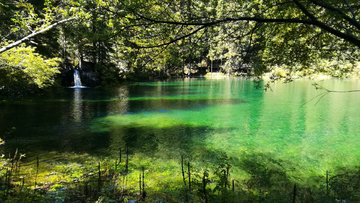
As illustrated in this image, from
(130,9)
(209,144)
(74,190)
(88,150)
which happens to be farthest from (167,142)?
(130,9)

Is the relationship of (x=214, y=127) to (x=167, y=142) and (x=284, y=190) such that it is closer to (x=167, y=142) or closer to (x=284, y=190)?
(x=167, y=142)

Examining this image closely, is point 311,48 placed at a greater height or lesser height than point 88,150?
greater

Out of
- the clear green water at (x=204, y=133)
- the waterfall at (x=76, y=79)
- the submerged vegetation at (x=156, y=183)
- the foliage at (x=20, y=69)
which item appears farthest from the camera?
the waterfall at (x=76, y=79)

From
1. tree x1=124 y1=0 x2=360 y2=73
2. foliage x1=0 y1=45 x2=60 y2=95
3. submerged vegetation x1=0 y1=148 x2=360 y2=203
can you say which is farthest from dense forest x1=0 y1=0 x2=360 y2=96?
foliage x1=0 y1=45 x2=60 y2=95

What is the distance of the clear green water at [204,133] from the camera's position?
8.11 metres

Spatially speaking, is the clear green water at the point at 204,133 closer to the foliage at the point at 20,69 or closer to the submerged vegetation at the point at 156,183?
the submerged vegetation at the point at 156,183

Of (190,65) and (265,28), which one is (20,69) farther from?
(265,28)

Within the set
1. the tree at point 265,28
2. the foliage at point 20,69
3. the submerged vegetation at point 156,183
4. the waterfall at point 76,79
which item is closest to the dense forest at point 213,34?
the tree at point 265,28

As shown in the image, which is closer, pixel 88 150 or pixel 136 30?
pixel 136 30

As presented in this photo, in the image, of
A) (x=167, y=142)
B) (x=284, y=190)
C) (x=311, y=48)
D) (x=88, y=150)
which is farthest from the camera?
(x=167, y=142)

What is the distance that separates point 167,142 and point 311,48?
6.39m

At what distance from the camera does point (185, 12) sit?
4.87 meters

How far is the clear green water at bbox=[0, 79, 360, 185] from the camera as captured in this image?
8.11 metres

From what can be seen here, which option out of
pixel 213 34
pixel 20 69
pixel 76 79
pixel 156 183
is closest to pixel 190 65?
pixel 213 34
